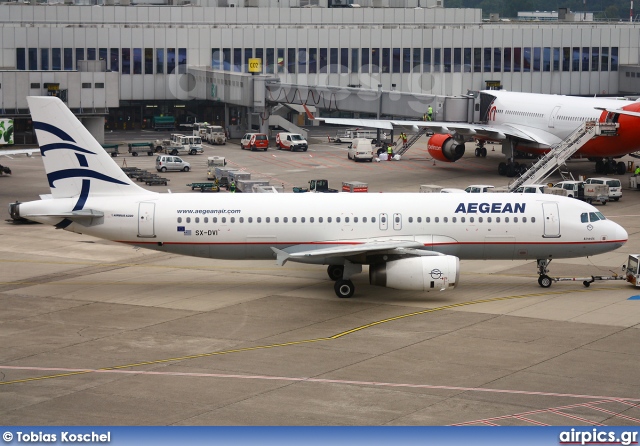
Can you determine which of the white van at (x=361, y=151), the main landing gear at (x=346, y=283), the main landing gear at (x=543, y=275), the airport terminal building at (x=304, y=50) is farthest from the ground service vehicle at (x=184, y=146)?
the main landing gear at (x=543, y=275)

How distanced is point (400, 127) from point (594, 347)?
56733mm

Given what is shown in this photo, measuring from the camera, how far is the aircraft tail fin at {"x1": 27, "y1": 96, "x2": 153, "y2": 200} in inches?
1933

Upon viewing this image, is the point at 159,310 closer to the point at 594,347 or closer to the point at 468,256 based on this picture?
the point at 468,256

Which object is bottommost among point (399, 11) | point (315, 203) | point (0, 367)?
point (0, 367)

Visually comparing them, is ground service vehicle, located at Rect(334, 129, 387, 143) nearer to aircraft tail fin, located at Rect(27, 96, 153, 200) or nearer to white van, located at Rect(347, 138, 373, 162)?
white van, located at Rect(347, 138, 373, 162)

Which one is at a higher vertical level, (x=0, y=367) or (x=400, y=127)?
(x=400, y=127)

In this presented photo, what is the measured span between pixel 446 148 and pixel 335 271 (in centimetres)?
4673

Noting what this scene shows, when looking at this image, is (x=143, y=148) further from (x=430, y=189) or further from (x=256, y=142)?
(x=430, y=189)

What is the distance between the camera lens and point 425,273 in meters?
46.2

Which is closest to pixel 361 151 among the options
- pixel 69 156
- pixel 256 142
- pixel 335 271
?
pixel 256 142

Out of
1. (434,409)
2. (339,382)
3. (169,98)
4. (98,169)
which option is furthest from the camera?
(169,98)

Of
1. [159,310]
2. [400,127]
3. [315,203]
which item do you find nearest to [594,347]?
[315,203]

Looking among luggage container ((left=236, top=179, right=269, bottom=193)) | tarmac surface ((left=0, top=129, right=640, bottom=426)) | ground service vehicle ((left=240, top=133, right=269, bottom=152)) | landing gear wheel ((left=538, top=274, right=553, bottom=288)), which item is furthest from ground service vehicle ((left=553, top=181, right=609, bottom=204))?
ground service vehicle ((left=240, top=133, right=269, bottom=152))

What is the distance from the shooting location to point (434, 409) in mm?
32375
